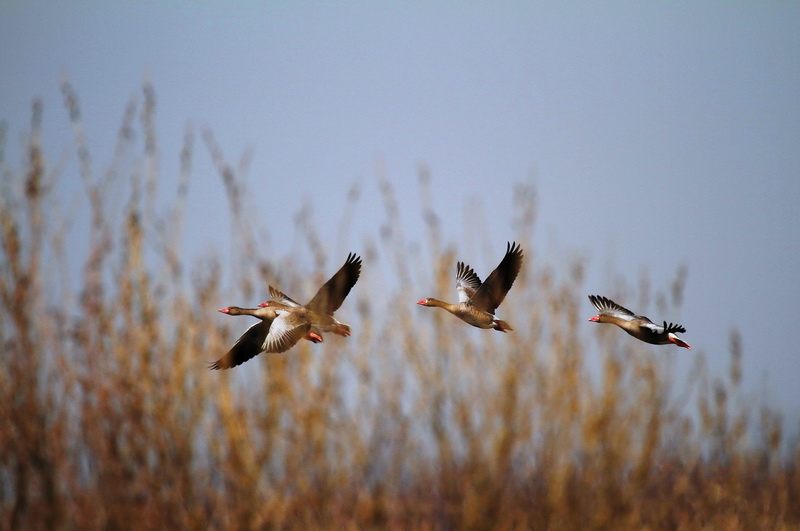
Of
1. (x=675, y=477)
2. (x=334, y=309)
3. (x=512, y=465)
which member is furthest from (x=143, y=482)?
(x=675, y=477)

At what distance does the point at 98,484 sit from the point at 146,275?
1076 millimetres

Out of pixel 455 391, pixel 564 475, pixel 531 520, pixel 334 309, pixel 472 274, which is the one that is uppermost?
pixel 472 274

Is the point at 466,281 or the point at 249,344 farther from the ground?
the point at 466,281

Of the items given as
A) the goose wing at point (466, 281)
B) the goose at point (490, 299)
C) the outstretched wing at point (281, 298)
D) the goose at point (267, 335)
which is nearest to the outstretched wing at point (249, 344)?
the goose at point (267, 335)

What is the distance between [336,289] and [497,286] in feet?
3.22

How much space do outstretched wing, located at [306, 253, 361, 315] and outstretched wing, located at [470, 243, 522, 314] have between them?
2.27ft

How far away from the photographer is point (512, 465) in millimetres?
5551

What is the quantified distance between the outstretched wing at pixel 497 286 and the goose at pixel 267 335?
3.32 feet

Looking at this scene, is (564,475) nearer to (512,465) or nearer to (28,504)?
(512,465)

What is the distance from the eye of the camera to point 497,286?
4.63 m

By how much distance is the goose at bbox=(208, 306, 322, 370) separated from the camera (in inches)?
156

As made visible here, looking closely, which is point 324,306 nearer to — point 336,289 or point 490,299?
point 336,289

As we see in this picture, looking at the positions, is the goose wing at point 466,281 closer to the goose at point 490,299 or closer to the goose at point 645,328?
the goose at point 490,299

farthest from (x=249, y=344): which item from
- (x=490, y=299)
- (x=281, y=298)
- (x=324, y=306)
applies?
(x=490, y=299)
